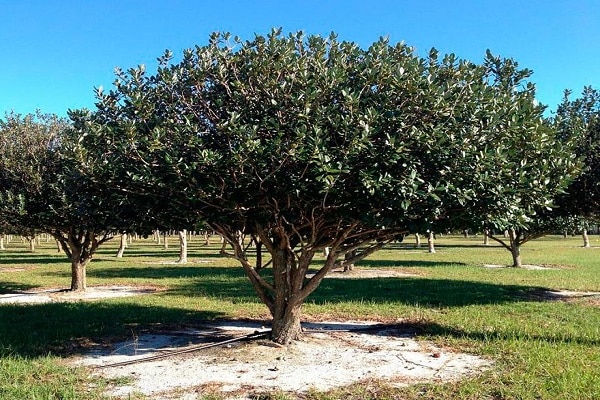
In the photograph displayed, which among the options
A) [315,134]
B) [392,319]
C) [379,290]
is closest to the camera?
[315,134]

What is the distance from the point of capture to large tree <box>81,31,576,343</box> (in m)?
6.07

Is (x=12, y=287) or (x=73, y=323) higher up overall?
(x=12, y=287)

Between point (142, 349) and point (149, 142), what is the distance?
369cm

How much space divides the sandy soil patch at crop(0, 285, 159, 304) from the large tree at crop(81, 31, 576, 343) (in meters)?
9.24

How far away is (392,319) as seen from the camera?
36.4 feet

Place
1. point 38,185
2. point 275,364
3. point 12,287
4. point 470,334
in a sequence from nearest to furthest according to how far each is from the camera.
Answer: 1. point 275,364
2. point 470,334
3. point 38,185
4. point 12,287

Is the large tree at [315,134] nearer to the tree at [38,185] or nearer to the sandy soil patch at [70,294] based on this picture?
the tree at [38,185]

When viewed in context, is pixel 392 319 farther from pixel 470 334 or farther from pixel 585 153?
pixel 585 153

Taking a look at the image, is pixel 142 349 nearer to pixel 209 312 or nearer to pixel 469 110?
pixel 209 312

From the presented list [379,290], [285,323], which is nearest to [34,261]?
[379,290]

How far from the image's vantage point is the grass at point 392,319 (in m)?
6.16

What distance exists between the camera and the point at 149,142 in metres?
6.28

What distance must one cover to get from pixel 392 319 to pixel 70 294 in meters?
9.58

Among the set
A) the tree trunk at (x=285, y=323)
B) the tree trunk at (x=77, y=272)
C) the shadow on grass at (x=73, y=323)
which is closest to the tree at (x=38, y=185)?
the tree trunk at (x=77, y=272)
